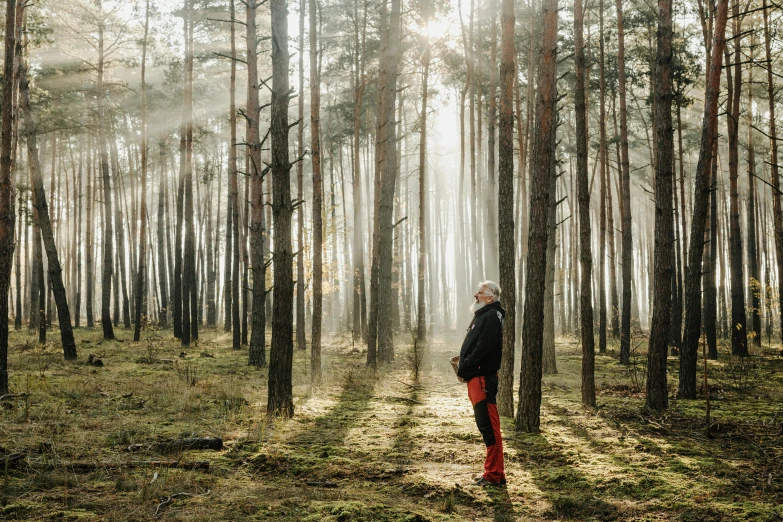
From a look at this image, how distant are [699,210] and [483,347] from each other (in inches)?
238

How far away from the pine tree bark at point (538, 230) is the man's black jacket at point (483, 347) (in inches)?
74.8

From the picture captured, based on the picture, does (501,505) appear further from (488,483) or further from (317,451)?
(317,451)

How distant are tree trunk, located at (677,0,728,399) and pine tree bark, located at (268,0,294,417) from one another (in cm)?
671

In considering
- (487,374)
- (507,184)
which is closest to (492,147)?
(507,184)

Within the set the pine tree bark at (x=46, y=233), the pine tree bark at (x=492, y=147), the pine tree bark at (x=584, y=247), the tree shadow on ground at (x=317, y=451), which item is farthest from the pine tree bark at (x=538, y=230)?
the pine tree bark at (x=46, y=233)

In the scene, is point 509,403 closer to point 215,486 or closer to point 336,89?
point 215,486

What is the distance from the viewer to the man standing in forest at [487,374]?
18.6ft

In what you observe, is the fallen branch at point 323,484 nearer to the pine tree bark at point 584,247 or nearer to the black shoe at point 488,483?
the black shoe at point 488,483

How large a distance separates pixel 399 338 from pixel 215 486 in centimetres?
2032

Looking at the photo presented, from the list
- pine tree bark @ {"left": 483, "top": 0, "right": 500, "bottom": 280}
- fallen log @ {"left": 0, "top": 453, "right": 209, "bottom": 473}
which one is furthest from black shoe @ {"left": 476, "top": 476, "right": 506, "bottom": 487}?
pine tree bark @ {"left": 483, "top": 0, "right": 500, "bottom": 280}

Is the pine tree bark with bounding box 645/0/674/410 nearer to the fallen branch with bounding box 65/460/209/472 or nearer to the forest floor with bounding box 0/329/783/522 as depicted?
the forest floor with bounding box 0/329/783/522

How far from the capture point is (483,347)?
19.0ft

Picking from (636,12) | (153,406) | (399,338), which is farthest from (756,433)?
(399,338)

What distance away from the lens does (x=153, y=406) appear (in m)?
9.16
